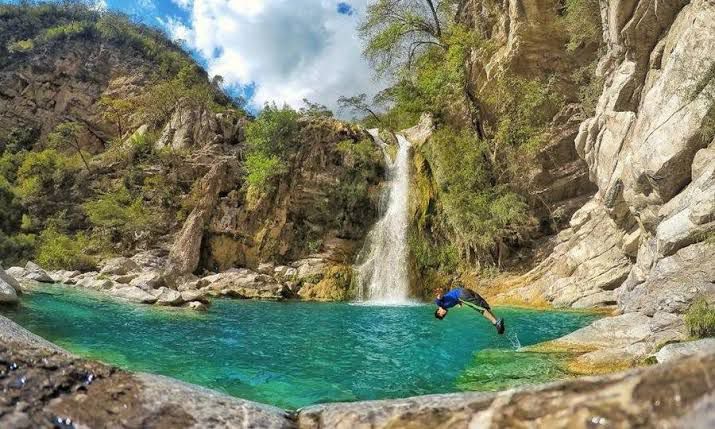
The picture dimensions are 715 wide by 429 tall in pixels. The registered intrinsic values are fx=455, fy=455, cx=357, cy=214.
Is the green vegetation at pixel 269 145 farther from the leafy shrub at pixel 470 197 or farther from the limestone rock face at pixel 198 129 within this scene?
the leafy shrub at pixel 470 197

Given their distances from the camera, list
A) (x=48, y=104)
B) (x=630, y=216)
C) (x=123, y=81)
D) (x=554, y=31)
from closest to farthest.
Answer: (x=630, y=216) < (x=554, y=31) < (x=48, y=104) < (x=123, y=81)

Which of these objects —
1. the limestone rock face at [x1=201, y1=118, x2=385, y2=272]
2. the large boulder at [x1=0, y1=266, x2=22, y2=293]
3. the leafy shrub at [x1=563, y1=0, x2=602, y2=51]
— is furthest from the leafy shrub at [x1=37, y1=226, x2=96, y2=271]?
the leafy shrub at [x1=563, y1=0, x2=602, y2=51]

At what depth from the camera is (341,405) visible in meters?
3.72

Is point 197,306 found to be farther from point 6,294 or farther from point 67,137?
point 67,137

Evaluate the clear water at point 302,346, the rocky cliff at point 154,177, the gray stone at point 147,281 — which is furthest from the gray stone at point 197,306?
the rocky cliff at point 154,177

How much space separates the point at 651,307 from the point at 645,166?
20.6 ft

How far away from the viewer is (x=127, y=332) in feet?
43.5

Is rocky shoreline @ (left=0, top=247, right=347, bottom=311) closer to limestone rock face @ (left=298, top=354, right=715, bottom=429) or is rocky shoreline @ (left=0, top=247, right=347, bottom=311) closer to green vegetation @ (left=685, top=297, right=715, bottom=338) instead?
green vegetation @ (left=685, top=297, right=715, bottom=338)

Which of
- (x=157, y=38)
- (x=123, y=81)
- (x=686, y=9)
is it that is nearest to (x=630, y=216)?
(x=686, y=9)

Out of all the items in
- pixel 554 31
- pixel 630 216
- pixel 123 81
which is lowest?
pixel 630 216

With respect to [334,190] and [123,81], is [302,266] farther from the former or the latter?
[123,81]

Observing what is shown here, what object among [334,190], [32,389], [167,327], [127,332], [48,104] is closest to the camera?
[32,389]

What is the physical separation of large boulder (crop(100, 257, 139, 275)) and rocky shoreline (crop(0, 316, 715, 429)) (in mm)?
27493

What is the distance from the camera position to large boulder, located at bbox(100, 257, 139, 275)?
28961mm
